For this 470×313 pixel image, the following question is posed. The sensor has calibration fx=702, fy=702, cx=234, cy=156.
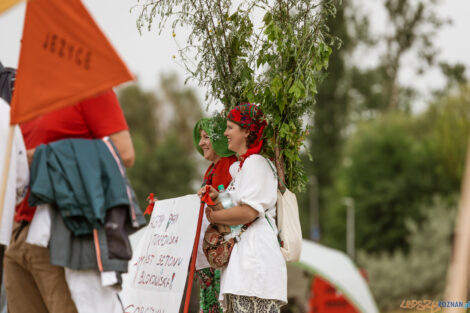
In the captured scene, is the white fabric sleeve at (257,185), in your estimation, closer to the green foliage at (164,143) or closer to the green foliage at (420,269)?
the green foliage at (420,269)

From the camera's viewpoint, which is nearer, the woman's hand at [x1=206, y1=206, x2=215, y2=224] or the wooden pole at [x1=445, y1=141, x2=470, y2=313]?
the wooden pole at [x1=445, y1=141, x2=470, y2=313]

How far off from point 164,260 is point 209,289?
0.51m

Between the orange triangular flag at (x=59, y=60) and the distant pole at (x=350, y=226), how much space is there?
121 feet

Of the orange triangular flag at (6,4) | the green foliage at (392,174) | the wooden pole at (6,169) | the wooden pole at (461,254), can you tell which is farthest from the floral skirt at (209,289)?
the green foliage at (392,174)

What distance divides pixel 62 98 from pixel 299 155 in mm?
2127

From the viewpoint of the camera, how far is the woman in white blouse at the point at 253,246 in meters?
4.41

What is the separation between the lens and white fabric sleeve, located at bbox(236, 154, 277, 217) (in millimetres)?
4445

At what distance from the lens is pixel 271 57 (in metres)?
5.00

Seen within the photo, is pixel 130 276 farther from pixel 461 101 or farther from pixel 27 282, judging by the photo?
pixel 461 101

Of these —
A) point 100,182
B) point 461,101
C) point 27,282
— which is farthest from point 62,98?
point 461,101

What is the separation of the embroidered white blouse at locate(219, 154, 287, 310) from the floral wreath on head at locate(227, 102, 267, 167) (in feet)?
0.50

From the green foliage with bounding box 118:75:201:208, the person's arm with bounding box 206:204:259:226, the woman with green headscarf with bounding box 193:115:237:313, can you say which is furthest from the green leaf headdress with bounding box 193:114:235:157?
the green foliage with bounding box 118:75:201:208

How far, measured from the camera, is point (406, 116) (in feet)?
137

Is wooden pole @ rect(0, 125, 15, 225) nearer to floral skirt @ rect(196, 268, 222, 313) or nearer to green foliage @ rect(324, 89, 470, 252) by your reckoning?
floral skirt @ rect(196, 268, 222, 313)
